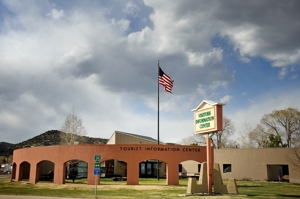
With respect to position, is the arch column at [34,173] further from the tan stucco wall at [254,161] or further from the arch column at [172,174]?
the tan stucco wall at [254,161]

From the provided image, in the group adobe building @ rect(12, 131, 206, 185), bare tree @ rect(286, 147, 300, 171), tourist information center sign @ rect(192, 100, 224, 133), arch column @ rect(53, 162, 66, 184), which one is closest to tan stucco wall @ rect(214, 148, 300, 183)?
Answer: bare tree @ rect(286, 147, 300, 171)

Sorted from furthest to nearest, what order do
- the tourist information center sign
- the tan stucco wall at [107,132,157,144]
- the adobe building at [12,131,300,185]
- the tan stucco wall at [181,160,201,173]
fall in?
1. the tan stucco wall at [107,132,157,144]
2. the tan stucco wall at [181,160,201,173]
3. the adobe building at [12,131,300,185]
4. the tourist information center sign

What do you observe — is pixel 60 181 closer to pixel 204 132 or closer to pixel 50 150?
pixel 50 150

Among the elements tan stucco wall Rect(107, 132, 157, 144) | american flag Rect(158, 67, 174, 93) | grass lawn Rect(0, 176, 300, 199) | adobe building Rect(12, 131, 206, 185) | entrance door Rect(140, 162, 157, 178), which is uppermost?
american flag Rect(158, 67, 174, 93)

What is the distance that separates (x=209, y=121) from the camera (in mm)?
22875

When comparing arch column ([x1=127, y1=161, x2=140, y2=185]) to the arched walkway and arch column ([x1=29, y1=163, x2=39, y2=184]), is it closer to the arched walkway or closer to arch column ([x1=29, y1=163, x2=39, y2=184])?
the arched walkway

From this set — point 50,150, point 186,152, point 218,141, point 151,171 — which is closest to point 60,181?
point 50,150

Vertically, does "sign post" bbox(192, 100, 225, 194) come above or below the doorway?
above

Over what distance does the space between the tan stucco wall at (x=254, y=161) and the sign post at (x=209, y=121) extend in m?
19.3

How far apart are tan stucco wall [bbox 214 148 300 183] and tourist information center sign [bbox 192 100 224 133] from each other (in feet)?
64.1

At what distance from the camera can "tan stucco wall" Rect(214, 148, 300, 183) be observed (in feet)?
126

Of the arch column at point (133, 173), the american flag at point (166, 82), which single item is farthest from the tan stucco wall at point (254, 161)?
the arch column at point (133, 173)

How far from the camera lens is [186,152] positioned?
3169 centimetres

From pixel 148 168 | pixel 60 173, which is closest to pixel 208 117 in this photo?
pixel 60 173
